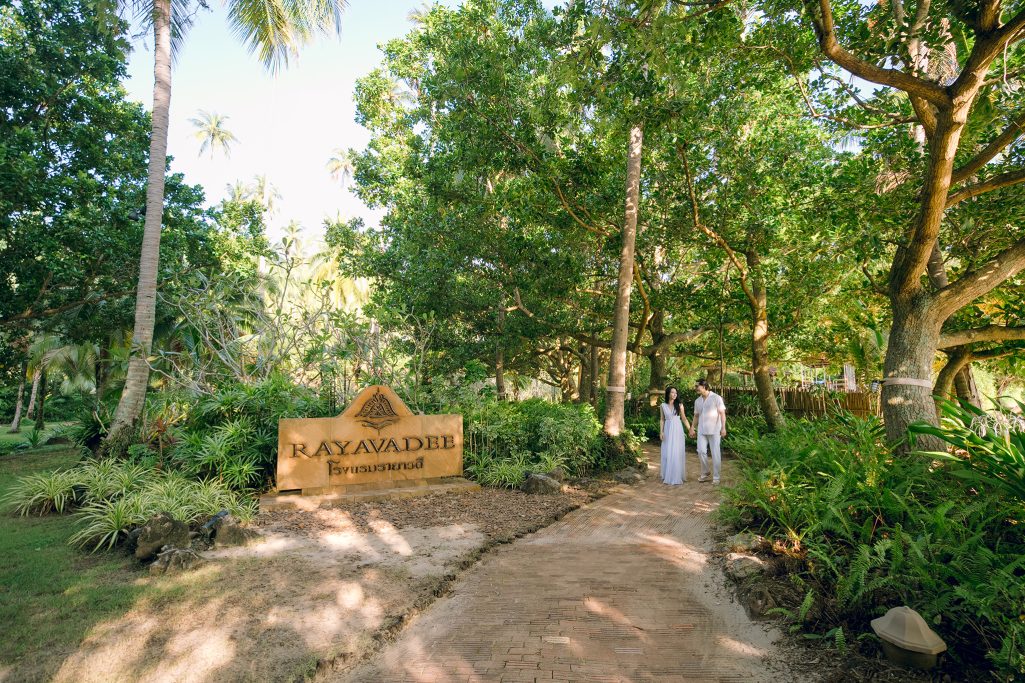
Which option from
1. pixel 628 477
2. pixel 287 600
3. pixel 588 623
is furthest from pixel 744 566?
pixel 628 477

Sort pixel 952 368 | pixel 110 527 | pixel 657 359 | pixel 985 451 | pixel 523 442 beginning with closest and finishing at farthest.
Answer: pixel 985 451
pixel 110 527
pixel 523 442
pixel 952 368
pixel 657 359

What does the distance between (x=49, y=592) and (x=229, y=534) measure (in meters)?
1.43

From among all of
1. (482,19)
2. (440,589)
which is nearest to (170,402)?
(440,589)

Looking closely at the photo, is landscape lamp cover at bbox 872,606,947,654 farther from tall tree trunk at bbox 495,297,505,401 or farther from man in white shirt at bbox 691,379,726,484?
tall tree trunk at bbox 495,297,505,401

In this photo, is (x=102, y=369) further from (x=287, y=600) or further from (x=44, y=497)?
(x=287, y=600)

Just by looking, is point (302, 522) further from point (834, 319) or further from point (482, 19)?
point (834, 319)

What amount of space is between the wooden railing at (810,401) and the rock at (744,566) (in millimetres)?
9196

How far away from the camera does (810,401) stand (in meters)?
14.5

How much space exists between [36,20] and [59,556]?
39.8 feet

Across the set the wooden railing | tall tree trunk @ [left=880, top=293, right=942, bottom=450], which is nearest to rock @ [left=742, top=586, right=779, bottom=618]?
tall tree trunk @ [left=880, top=293, right=942, bottom=450]

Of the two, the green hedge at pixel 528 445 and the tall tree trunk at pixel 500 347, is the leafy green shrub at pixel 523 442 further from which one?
the tall tree trunk at pixel 500 347

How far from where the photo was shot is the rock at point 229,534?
5398 mm

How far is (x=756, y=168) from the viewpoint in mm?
10125

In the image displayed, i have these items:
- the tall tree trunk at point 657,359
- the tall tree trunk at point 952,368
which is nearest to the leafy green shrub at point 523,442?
the tall tree trunk at point 657,359
